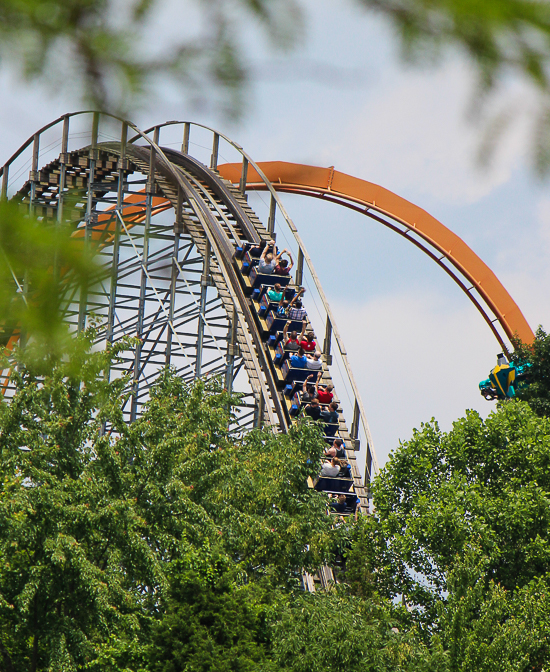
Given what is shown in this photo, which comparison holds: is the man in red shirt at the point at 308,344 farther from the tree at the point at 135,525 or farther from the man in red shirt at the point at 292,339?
the tree at the point at 135,525

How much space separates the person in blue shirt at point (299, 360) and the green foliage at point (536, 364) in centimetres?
674

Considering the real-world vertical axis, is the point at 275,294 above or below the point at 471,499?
above

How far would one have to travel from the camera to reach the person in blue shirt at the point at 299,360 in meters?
15.1

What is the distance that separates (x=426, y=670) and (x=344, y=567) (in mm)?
3929

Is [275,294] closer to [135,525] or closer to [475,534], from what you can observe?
[475,534]

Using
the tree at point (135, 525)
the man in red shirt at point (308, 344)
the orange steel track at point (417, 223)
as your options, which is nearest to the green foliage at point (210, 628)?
the tree at point (135, 525)

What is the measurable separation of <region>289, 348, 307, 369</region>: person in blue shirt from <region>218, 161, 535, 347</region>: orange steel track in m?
5.67

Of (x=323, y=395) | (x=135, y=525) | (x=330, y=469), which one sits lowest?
(x=135, y=525)

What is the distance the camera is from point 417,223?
2089 cm

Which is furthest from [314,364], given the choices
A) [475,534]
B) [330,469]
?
[475,534]

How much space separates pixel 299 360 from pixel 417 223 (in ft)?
22.8

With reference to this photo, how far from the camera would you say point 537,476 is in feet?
44.4

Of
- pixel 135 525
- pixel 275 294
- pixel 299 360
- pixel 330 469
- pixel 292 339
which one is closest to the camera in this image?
pixel 135 525

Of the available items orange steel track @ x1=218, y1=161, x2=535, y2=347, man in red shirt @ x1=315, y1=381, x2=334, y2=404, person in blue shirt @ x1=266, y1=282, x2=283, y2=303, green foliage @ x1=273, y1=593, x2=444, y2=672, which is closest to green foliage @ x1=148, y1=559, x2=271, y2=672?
green foliage @ x1=273, y1=593, x2=444, y2=672
